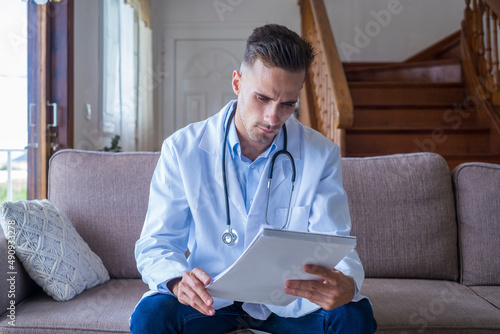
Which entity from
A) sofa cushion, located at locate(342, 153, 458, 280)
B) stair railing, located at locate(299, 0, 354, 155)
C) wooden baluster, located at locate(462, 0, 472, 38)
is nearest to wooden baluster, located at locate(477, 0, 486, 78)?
wooden baluster, located at locate(462, 0, 472, 38)

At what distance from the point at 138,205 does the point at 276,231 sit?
1.12m

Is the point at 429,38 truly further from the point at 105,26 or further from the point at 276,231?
the point at 276,231

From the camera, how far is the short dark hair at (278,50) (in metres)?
1.36

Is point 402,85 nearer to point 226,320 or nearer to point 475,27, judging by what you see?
point 475,27

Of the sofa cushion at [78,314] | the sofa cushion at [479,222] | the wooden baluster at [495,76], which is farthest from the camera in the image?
the wooden baluster at [495,76]

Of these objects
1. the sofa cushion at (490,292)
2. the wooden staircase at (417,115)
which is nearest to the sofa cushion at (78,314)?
the sofa cushion at (490,292)

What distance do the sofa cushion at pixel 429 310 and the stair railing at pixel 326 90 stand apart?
57.6 inches

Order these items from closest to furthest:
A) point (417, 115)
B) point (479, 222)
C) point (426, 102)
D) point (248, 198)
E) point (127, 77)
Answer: point (248, 198), point (479, 222), point (417, 115), point (426, 102), point (127, 77)

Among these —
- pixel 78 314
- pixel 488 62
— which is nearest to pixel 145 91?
pixel 488 62

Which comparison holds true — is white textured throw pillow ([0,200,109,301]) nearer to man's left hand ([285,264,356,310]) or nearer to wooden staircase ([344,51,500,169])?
man's left hand ([285,264,356,310])

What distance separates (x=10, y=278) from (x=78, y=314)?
9.9 inches

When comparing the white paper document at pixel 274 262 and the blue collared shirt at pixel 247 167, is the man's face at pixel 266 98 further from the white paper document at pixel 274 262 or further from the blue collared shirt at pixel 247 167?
the white paper document at pixel 274 262

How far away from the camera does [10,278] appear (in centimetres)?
166

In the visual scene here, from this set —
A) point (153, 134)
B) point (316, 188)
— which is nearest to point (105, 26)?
point (153, 134)
